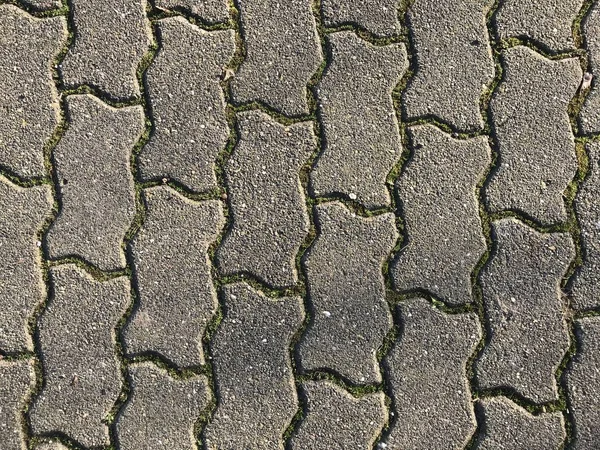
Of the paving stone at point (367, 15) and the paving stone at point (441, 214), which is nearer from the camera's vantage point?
the paving stone at point (441, 214)

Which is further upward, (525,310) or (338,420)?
(525,310)

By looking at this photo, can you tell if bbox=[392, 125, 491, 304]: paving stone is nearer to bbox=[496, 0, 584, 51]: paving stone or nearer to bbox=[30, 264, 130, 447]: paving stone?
bbox=[496, 0, 584, 51]: paving stone

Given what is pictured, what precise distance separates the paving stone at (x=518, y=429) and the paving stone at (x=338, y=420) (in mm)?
383

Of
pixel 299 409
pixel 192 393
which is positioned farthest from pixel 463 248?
pixel 192 393

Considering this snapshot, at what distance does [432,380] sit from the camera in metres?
2.85

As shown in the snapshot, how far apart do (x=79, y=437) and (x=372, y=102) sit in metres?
1.65

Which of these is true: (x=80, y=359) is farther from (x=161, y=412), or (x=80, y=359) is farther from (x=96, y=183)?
(x=96, y=183)

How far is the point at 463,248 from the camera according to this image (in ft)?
9.51

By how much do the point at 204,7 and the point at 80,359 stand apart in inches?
55.7

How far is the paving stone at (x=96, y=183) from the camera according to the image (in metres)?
2.92

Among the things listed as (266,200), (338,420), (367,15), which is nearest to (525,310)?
(338,420)

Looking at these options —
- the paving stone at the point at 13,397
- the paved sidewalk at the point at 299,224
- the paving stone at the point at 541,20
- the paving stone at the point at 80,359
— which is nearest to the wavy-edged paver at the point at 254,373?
the paved sidewalk at the point at 299,224

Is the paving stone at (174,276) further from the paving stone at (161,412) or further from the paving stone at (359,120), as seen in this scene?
the paving stone at (359,120)

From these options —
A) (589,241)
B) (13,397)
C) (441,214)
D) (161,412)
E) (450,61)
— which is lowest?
(13,397)
